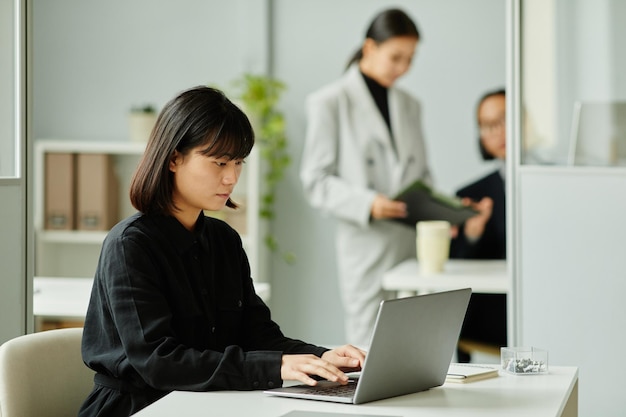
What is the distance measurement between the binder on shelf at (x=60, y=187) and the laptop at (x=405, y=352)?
3.66 m

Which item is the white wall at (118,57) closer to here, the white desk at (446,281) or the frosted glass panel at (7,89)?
the white desk at (446,281)

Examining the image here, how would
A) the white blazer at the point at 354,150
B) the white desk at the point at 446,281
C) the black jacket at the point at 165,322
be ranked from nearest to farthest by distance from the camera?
the black jacket at the point at 165,322 → the white desk at the point at 446,281 → the white blazer at the point at 354,150

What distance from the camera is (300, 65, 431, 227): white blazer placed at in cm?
459

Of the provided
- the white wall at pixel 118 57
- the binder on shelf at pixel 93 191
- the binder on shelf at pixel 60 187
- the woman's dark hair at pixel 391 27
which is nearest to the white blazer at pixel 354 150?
the woman's dark hair at pixel 391 27

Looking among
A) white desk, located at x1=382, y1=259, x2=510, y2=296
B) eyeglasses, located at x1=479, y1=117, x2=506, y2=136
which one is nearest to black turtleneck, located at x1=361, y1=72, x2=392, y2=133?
eyeglasses, located at x1=479, y1=117, x2=506, y2=136

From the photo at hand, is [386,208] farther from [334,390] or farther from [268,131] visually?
[334,390]

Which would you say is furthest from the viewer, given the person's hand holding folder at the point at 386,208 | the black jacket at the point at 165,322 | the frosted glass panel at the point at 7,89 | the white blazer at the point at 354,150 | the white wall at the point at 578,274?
the white blazer at the point at 354,150

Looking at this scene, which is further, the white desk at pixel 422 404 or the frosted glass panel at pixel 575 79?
the frosted glass panel at pixel 575 79

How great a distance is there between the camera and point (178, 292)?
6.19ft

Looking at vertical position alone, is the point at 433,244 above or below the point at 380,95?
below

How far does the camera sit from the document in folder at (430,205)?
4227 millimetres

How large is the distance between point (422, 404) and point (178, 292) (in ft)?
1.62

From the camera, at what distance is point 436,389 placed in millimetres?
1848

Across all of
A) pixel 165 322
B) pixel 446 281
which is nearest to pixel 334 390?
pixel 165 322
